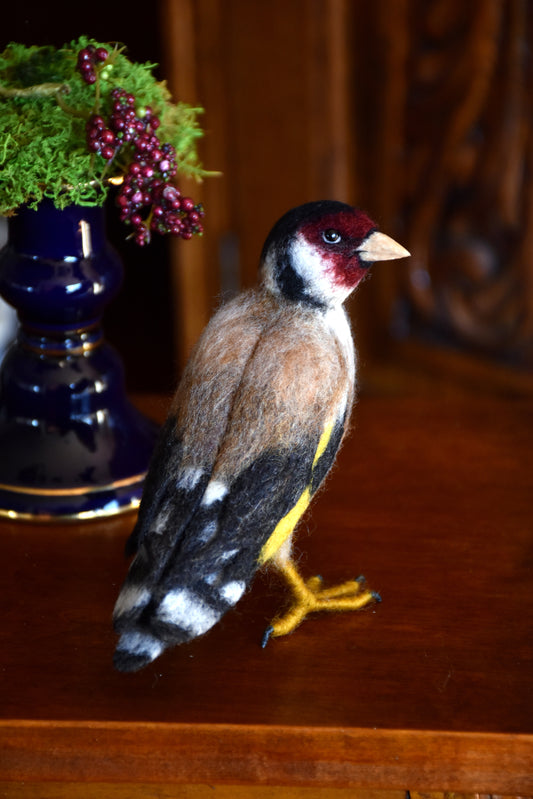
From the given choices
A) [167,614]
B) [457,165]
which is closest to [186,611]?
[167,614]

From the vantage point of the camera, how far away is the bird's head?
50 cm

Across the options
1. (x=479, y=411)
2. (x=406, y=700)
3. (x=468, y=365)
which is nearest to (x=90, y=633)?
(x=406, y=700)

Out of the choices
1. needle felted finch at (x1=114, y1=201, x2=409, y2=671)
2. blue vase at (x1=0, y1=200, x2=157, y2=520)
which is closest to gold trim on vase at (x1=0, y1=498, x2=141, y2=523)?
blue vase at (x1=0, y1=200, x2=157, y2=520)

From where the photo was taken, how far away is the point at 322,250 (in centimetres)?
50

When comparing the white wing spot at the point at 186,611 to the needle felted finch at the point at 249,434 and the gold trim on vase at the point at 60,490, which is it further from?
the gold trim on vase at the point at 60,490

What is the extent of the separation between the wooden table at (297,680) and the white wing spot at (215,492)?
4.1 inches

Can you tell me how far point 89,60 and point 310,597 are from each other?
1.13 ft

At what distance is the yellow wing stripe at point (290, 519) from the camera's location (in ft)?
1.55

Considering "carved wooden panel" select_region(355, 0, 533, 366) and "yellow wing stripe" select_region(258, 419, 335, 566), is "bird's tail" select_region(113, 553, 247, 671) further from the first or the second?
"carved wooden panel" select_region(355, 0, 533, 366)

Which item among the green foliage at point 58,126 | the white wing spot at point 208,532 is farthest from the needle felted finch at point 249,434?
the green foliage at point 58,126

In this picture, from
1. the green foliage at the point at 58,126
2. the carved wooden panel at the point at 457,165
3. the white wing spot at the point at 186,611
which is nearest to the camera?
the white wing spot at the point at 186,611

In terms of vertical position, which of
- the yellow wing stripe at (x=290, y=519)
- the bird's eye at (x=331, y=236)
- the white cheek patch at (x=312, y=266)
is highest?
the bird's eye at (x=331, y=236)

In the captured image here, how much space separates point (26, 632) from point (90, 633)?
0.04 metres

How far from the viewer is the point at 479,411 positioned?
85 centimetres
